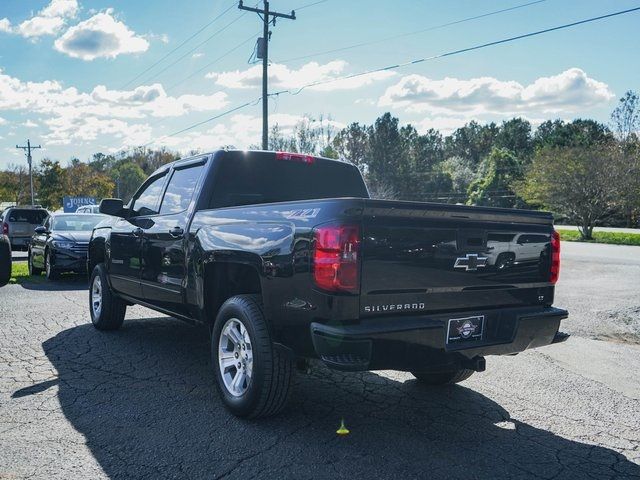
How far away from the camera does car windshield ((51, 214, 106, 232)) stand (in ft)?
41.9

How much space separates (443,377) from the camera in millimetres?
4852

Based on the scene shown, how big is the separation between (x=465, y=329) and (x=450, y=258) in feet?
1.55

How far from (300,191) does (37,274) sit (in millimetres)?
10589

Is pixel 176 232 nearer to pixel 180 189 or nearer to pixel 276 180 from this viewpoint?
pixel 180 189

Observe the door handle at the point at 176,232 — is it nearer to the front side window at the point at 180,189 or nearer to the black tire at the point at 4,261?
the front side window at the point at 180,189

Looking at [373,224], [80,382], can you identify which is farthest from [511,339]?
[80,382]

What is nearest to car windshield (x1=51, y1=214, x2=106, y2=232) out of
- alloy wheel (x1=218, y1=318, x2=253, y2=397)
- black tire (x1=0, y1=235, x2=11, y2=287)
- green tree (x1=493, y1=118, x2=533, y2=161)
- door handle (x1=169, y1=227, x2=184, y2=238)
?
black tire (x1=0, y1=235, x2=11, y2=287)

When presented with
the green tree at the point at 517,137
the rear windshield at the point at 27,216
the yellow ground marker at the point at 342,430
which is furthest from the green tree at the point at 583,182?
the green tree at the point at 517,137

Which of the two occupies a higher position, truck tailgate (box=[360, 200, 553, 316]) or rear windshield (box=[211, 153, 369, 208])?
rear windshield (box=[211, 153, 369, 208])

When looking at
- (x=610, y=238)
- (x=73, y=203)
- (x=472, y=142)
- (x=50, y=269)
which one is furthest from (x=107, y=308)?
(x=472, y=142)

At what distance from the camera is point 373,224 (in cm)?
336

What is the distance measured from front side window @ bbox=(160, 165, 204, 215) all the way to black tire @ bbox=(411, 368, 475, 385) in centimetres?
255

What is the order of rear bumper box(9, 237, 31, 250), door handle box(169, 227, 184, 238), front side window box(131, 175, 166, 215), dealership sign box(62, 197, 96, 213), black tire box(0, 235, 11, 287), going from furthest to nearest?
1. dealership sign box(62, 197, 96, 213)
2. rear bumper box(9, 237, 31, 250)
3. black tire box(0, 235, 11, 287)
4. front side window box(131, 175, 166, 215)
5. door handle box(169, 227, 184, 238)

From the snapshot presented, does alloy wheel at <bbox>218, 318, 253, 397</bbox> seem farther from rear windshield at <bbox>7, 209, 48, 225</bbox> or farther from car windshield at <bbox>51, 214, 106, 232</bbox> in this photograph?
rear windshield at <bbox>7, 209, 48, 225</bbox>
